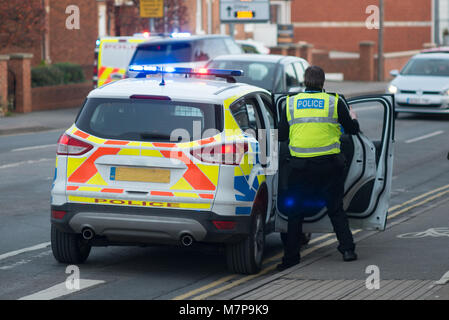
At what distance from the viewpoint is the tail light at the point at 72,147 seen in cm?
871

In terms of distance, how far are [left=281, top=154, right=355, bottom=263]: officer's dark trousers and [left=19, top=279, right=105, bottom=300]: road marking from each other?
178 centimetres

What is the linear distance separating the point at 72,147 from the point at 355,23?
59.5 m

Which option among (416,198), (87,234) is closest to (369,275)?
(87,234)

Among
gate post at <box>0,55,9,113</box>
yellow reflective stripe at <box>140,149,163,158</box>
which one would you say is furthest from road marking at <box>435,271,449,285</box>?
gate post at <box>0,55,9,113</box>

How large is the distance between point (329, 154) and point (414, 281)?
5.14 feet

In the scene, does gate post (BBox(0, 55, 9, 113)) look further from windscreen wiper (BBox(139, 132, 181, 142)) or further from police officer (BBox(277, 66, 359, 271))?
windscreen wiper (BBox(139, 132, 181, 142))

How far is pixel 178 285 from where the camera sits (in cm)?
864

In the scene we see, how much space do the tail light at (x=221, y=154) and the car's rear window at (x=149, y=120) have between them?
5.1 inches

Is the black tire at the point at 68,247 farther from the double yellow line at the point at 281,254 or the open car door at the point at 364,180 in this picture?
the open car door at the point at 364,180

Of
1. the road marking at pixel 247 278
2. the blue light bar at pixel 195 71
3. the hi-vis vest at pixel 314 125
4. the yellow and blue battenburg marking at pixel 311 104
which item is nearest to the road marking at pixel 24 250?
the blue light bar at pixel 195 71

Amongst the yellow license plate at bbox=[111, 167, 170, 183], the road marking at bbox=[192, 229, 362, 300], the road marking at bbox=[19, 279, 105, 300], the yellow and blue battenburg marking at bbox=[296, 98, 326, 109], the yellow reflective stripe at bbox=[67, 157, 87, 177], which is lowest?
the road marking at bbox=[192, 229, 362, 300]

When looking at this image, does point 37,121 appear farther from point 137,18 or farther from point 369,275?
point 369,275

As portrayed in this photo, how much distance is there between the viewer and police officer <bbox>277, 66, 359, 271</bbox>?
30.1 feet

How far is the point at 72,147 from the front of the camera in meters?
8.75
